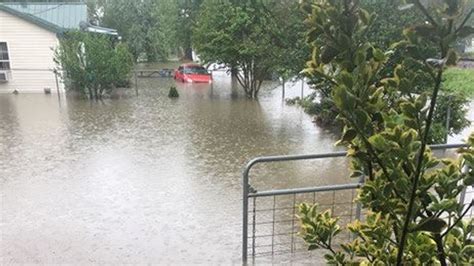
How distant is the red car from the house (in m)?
6.52

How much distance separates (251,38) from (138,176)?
8.78m

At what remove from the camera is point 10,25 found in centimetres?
1664

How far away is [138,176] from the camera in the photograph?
7.29 metres

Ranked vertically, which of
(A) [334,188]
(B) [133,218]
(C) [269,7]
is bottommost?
(B) [133,218]

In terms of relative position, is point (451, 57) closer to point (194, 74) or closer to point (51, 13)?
point (51, 13)

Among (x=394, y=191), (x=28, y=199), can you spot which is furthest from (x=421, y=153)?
(x=28, y=199)

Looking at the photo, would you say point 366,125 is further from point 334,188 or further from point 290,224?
point 290,224

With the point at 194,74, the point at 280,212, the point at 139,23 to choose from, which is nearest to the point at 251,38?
the point at 194,74

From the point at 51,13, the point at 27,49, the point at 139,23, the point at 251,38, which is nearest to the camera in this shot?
the point at 251,38

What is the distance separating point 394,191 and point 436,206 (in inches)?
4.6

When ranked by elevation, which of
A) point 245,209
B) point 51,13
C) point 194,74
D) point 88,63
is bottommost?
point 245,209

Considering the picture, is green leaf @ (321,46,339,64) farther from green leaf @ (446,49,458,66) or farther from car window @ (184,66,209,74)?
car window @ (184,66,209,74)

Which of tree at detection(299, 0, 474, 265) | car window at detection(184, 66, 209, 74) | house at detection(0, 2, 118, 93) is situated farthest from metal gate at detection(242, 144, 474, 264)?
car window at detection(184, 66, 209, 74)

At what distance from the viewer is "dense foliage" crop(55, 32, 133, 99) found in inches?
614
